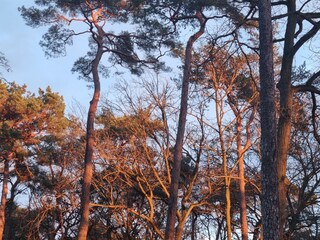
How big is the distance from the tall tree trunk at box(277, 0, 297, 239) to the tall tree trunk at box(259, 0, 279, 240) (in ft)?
2.28

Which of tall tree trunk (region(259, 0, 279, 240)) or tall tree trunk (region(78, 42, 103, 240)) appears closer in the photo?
tall tree trunk (region(259, 0, 279, 240))

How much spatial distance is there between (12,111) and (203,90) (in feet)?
36.7

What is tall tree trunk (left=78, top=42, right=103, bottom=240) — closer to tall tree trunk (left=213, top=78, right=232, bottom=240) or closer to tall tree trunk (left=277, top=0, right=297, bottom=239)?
tall tree trunk (left=213, top=78, right=232, bottom=240)

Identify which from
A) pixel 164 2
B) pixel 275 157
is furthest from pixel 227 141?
pixel 275 157

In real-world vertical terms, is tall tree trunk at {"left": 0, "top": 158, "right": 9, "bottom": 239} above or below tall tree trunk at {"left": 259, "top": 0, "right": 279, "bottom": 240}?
above

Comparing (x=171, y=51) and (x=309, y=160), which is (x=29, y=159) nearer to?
(x=171, y=51)

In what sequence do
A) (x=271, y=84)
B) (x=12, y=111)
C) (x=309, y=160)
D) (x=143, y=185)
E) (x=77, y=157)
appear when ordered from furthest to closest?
(x=12, y=111), (x=77, y=157), (x=143, y=185), (x=309, y=160), (x=271, y=84)

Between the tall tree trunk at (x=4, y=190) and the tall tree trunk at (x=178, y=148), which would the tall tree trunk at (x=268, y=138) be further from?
the tall tree trunk at (x=4, y=190)

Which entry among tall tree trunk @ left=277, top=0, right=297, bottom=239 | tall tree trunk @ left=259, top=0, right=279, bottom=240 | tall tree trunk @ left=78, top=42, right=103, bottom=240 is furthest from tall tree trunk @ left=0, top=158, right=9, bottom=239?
tall tree trunk @ left=259, top=0, right=279, bottom=240

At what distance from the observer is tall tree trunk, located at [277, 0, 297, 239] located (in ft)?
24.8

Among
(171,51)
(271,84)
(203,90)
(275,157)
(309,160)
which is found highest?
(171,51)

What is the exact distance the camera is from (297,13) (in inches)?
331

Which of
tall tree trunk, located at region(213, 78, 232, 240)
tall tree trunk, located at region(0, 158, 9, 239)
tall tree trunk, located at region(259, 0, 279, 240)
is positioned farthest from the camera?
tall tree trunk, located at region(0, 158, 9, 239)

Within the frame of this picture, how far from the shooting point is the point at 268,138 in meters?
6.97
